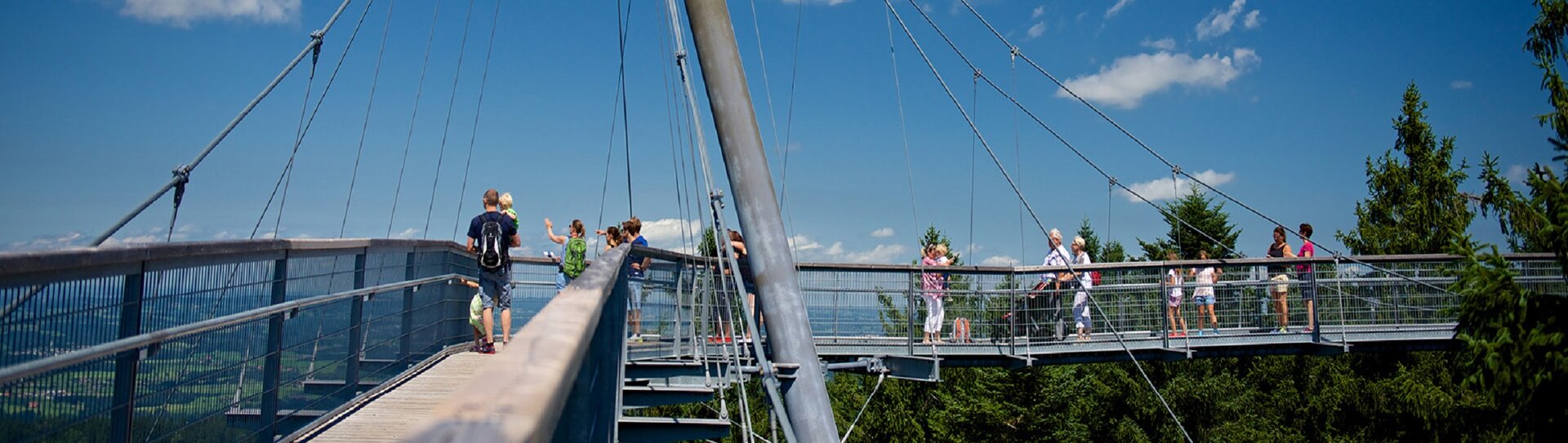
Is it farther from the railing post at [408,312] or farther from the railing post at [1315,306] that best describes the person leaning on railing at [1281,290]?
the railing post at [408,312]

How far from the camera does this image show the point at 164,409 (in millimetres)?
4445

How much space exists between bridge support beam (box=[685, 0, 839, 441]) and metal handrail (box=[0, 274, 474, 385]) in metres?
2.31

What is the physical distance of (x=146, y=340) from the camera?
163 inches

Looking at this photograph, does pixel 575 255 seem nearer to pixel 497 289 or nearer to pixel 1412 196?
pixel 497 289

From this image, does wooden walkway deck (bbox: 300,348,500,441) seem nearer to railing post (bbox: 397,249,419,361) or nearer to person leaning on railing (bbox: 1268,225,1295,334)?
railing post (bbox: 397,249,419,361)

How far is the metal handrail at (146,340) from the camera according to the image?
3.36 meters

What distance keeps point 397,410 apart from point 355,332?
771mm

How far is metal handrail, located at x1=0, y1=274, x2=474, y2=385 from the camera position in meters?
3.36

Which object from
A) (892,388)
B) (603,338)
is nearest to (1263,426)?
(892,388)

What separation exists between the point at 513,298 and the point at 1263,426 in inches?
1369

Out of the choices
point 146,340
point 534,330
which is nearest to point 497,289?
point 146,340

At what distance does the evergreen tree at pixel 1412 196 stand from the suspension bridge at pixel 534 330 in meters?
24.6

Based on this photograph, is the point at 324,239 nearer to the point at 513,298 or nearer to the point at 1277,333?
the point at 513,298

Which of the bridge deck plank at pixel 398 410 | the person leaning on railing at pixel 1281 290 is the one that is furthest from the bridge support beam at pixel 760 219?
the person leaning on railing at pixel 1281 290
